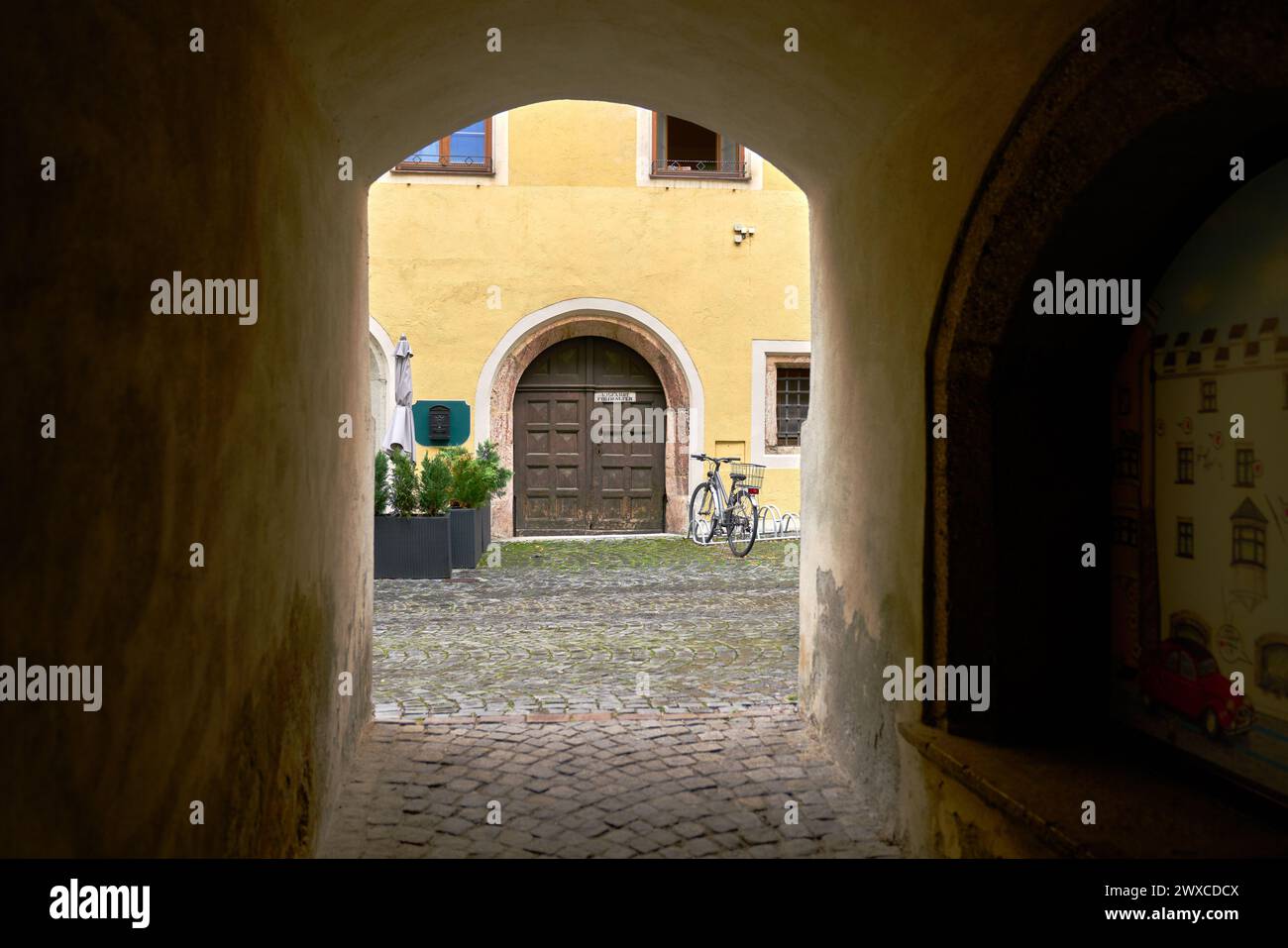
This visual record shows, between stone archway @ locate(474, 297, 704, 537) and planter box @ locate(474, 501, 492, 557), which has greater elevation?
stone archway @ locate(474, 297, 704, 537)

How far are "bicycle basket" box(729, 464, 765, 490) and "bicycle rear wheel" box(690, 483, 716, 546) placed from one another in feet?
1.71

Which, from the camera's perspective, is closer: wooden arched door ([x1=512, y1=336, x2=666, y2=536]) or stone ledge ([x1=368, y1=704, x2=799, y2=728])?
stone ledge ([x1=368, y1=704, x2=799, y2=728])

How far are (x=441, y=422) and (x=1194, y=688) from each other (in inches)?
435

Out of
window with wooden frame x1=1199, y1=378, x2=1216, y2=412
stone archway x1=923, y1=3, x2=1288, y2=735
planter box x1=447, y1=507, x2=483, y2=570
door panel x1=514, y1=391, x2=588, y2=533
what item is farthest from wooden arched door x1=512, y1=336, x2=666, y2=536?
window with wooden frame x1=1199, y1=378, x2=1216, y2=412

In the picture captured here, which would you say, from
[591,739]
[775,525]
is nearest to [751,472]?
[775,525]

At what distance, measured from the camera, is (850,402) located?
431cm

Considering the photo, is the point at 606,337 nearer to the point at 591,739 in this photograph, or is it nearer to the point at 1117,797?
the point at 591,739

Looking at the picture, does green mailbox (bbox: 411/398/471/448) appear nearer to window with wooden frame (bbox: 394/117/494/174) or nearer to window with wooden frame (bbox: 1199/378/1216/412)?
window with wooden frame (bbox: 394/117/494/174)

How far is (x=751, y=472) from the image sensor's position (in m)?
13.5

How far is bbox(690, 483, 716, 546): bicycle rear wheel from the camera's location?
1252cm

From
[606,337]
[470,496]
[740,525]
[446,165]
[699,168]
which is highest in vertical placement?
[699,168]

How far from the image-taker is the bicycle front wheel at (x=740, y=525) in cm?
1165

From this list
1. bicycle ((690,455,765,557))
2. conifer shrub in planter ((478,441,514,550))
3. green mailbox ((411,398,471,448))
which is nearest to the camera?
conifer shrub in planter ((478,441,514,550))
